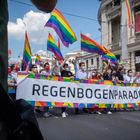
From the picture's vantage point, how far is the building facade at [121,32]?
31.9m

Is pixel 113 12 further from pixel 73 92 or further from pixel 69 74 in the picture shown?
pixel 73 92

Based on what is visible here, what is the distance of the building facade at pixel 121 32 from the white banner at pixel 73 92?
20559mm

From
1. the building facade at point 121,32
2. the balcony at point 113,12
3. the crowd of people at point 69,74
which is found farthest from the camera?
the balcony at point 113,12

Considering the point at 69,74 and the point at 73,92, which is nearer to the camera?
the point at 73,92

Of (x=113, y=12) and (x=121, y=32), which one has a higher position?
(x=113, y=12)

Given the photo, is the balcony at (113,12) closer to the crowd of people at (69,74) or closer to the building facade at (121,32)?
the building facade at (121,32)

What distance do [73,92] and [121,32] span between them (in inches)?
1095

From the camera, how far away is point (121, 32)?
34.6 m

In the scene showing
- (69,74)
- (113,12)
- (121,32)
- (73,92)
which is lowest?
→ (73,92)

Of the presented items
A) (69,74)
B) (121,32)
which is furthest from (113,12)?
(69,74)

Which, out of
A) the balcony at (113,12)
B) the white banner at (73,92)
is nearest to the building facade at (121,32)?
the balcony at (113,12)

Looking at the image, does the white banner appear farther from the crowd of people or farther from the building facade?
the building facade

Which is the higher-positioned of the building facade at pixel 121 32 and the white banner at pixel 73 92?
the building facade at pixel 121 32

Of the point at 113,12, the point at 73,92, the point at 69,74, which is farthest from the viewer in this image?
the point at 113,12
